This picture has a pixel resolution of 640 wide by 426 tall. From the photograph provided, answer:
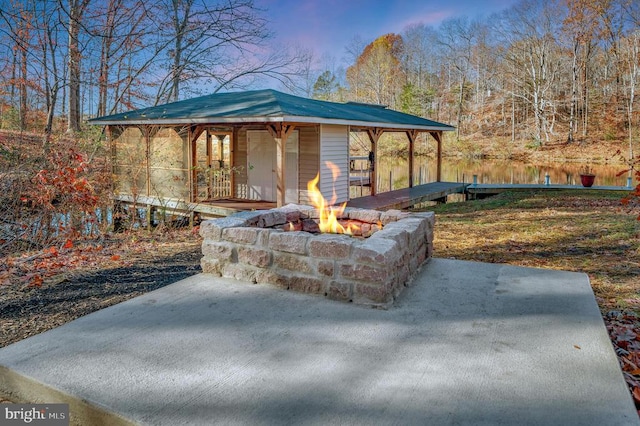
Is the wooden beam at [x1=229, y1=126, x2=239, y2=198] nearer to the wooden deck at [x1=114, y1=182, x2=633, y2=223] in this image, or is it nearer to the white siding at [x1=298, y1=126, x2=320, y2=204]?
the wooden deck at [x1=114, y1=182, x2=633, y2=223]

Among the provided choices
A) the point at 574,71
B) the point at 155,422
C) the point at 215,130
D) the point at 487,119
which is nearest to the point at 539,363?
the point at 155,422

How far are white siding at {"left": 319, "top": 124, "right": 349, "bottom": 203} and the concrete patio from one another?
8087 millimetres

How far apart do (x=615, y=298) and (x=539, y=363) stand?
9.12 ft

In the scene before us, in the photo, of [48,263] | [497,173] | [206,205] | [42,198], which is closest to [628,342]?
[48,263]

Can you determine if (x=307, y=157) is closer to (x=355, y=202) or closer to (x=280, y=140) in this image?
(x=280, y=140)

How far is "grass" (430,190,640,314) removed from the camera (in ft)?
17.7

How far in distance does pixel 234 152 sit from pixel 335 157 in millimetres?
3109

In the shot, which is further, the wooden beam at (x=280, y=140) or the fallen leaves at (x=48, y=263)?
the wooden beam at (x=280, y=140)

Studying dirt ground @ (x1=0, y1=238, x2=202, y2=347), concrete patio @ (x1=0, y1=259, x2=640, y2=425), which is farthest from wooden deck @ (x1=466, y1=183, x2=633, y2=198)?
concrete patio @ (x1=0, y1=259, x2=640, y2=425)

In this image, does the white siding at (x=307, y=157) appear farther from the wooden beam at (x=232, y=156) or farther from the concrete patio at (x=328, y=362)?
the concrete patio at (x=328, y=362)

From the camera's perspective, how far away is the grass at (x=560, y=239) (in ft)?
17.7

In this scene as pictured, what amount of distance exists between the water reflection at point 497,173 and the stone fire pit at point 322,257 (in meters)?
14.4

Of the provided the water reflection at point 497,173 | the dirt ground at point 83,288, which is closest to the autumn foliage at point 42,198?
the dirt ground at point 83,288

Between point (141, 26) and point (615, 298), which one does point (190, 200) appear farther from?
point (615, 298)
